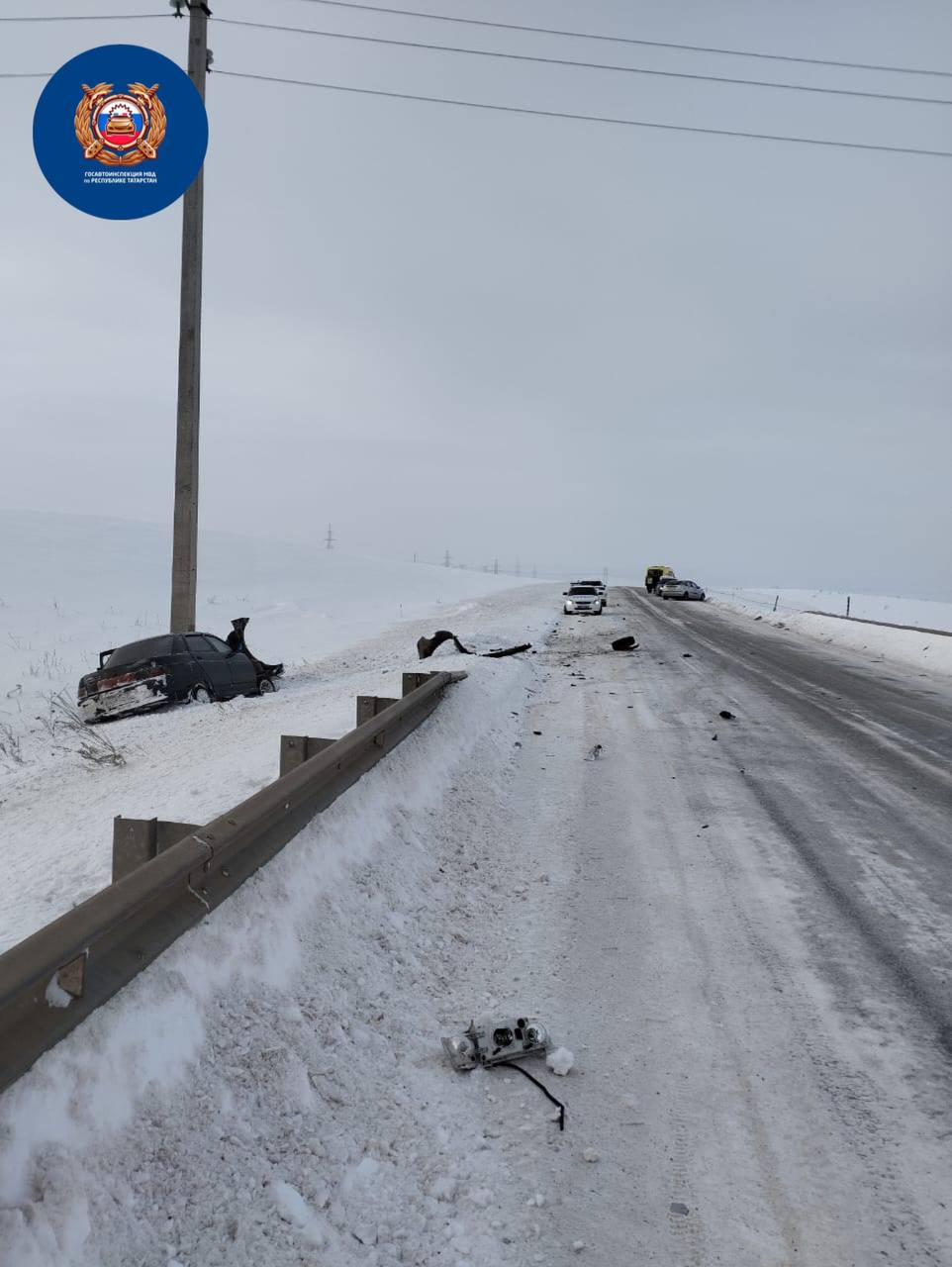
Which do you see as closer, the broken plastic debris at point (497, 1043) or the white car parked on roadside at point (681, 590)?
the broken plastic debris at point (497, 1043)

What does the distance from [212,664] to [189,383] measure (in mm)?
4934

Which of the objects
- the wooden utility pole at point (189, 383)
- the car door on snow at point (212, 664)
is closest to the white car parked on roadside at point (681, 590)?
the wooden utility pole at point (189, 383)

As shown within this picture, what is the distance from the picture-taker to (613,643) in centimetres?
1823

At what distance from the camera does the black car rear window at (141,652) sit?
1107cm

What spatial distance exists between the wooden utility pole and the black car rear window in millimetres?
1857

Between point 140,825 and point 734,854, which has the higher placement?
point 140,825

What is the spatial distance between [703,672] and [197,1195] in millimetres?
13355

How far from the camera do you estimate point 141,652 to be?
441 inches

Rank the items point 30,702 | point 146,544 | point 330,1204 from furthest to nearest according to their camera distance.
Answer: point 146,544, point 30,702, point 330,1204

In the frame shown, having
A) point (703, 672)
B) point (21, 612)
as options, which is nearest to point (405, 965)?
point (703, 672)

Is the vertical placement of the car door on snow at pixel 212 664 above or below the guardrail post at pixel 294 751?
below

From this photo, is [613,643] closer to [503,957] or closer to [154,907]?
[503,957]

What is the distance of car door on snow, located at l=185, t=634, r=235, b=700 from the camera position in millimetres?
11555

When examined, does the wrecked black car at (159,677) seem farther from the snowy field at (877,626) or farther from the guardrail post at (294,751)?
the snowy field at (877,626)
